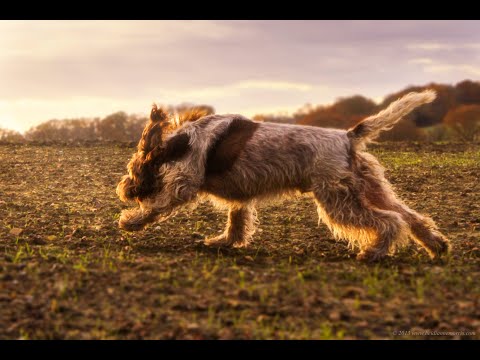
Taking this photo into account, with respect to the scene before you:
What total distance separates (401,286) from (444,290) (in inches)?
13.7

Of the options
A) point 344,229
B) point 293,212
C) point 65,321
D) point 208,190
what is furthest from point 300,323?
point 293,212

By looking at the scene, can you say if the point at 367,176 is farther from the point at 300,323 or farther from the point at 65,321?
the point at 65,321

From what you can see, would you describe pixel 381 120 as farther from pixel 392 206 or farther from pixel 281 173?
pixel 281 173

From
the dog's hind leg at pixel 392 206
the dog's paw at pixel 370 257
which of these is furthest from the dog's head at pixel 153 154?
the dog's paw at pixel 370 257

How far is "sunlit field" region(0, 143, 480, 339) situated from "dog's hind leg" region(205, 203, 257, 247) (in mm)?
217

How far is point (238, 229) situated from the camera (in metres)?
7.64

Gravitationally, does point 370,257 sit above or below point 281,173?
below

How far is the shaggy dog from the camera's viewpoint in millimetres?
6816

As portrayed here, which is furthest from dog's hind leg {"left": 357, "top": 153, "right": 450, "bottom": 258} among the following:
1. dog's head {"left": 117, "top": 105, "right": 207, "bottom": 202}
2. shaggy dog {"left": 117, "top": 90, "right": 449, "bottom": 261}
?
dog's head {"left": 117, "top": 105, "right": 207, "bottom": 202}

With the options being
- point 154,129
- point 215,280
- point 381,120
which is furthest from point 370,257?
point 154,129

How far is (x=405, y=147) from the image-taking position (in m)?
16.2

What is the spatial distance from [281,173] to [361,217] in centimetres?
92

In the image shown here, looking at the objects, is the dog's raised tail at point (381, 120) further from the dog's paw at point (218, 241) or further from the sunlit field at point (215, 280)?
the dog's paw at point (218, 241)

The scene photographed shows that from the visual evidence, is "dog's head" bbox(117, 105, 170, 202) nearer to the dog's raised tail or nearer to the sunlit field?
the sunlit field
